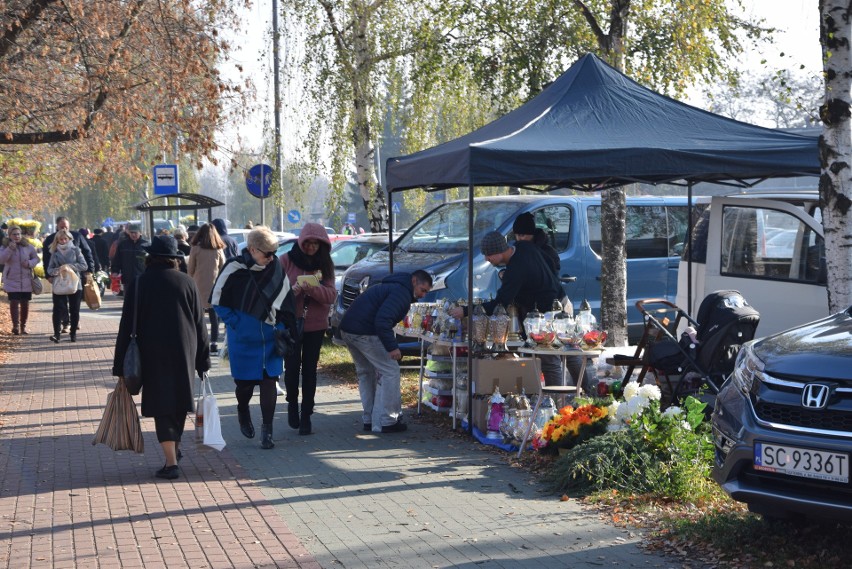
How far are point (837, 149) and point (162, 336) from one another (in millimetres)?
5321

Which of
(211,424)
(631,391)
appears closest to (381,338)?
(211,424)

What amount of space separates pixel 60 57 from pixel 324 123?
562cm

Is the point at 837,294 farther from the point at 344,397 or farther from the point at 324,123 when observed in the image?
the point at 324,123

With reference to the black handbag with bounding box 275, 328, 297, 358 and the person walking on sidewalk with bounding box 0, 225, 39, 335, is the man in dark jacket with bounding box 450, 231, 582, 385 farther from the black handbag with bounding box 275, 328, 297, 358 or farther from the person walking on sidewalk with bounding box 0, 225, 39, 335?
the person walking on sidewalk with bounding box 0, 225, 39, 335

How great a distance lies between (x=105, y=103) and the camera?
15633 mm

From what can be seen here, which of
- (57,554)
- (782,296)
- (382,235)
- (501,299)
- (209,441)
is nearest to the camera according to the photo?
(57,554)

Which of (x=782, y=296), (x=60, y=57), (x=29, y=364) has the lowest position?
(x=29, y=364)

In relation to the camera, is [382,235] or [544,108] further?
[382,235]

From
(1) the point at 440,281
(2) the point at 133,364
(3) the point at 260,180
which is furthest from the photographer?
(3) the point at 260,180

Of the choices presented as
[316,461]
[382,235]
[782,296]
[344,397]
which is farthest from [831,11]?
[382,235]

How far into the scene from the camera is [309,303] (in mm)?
9531

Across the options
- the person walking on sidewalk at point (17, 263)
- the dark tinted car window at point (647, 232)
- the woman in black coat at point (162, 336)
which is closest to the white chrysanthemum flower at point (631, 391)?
the woman in black coat at point (162, 336)

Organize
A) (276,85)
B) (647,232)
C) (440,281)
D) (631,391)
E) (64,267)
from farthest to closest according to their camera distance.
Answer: (276,85)
(64,267)
(647,232)
(440,281)
(631,391)

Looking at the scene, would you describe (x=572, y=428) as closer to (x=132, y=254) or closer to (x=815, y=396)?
(x=815, y=396)
